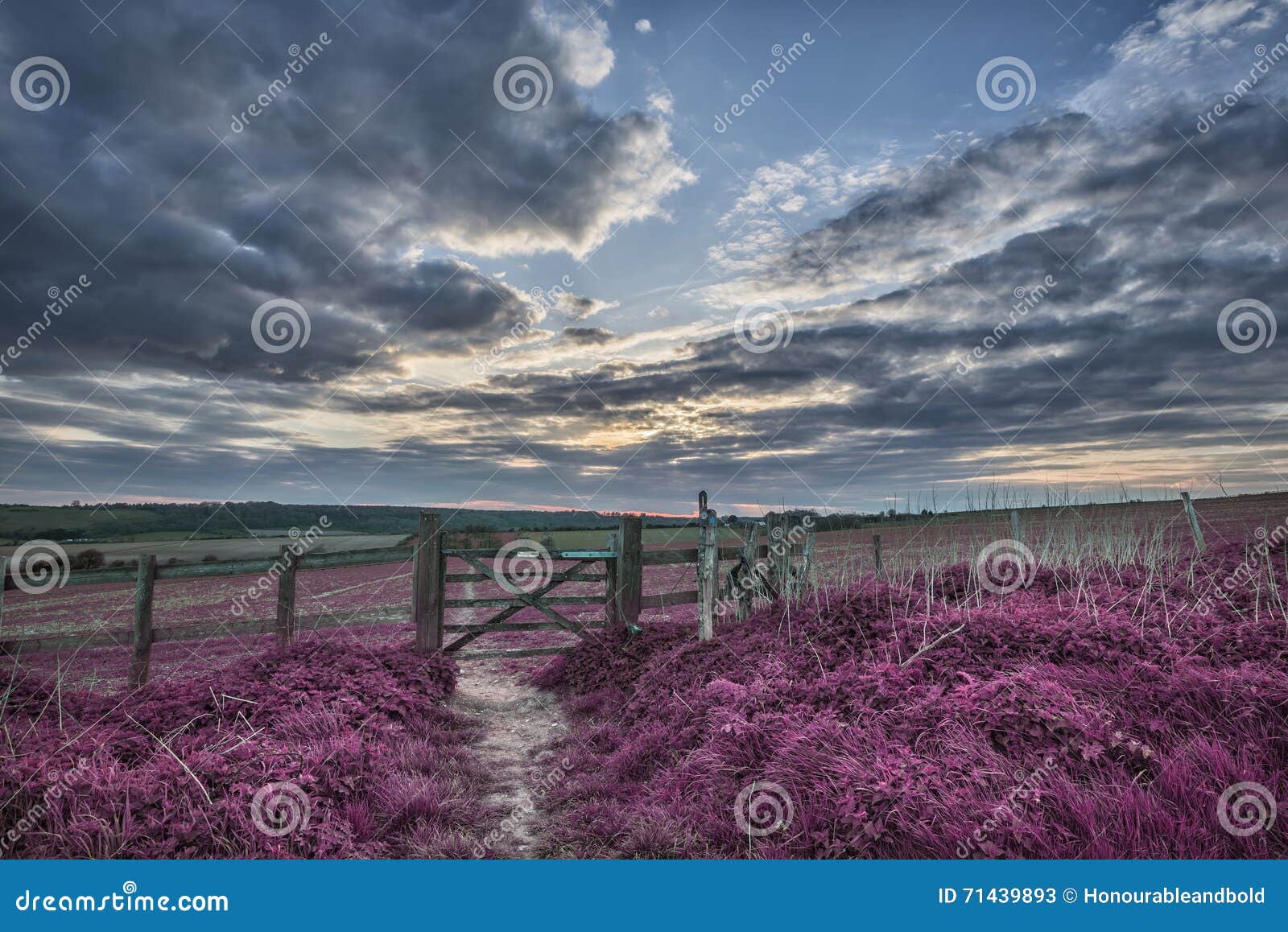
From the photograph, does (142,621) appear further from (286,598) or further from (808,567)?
(808,567)

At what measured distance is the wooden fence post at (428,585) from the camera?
991cm

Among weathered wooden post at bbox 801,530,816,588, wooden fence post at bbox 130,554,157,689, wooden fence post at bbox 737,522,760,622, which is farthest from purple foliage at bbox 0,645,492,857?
weathered wooden post at bbox 801,530,816,588

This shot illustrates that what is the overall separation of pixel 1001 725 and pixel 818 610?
11.4 ft

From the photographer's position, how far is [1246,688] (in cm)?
454

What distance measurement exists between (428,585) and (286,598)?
206cm

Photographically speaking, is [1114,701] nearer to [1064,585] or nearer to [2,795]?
[1064,585]

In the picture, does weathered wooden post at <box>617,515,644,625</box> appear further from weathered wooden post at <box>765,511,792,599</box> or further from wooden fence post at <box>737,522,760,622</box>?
weathered wooden post at <box>765,511,792,599</box>

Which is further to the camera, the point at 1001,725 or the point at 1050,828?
Answer: the point at 1001,725

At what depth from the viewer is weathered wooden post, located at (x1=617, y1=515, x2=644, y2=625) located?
1098 centimetres

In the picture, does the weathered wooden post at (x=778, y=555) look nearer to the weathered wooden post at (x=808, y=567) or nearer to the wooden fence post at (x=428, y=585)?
the weathered wooden post at (x=808, y=567)

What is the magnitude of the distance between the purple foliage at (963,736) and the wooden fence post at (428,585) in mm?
3592

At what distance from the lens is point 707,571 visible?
356 inches

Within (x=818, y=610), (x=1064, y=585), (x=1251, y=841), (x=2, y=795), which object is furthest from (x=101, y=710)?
(x=1064, y=585)

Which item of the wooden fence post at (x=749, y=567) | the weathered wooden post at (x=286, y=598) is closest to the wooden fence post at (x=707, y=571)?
the wooden fence post at (x=749, y=567)
